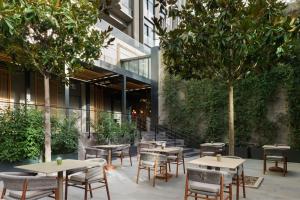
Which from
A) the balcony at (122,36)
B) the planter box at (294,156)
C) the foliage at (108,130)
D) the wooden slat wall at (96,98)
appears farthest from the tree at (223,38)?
the wooden slat wall at (96,98)

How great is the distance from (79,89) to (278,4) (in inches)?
428

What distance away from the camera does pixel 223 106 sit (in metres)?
12.1

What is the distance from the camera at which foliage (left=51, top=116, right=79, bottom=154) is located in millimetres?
7821

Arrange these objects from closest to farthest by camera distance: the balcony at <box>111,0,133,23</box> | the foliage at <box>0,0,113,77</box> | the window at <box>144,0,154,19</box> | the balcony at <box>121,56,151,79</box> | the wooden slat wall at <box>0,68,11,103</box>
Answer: the foliage at <box>0,0,113,77</box> < the wooden slat wall at <box>0,68,11,103</box> < the balcony at <box>121,56,151,79</box> < the balcony at <box>111,0,133,23</box> < the window at <box>144,0,154,19</box>

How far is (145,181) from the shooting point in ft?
19.9

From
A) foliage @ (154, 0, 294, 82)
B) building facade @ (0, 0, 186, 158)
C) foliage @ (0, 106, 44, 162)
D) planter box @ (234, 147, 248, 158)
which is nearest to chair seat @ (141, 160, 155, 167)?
foliage @ (154, 0, 294, 82)

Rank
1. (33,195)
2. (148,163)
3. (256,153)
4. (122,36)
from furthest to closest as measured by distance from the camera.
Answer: (122,36), (256,153), (148,163), (33,195)

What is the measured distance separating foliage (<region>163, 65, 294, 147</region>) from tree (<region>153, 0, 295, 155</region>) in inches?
162

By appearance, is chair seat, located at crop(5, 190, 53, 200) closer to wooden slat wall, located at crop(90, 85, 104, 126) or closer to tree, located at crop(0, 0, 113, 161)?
tree, located at crop(0, 0, 113, 161)

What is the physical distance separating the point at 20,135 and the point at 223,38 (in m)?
5.34

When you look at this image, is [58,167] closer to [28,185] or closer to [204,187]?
[28,185]

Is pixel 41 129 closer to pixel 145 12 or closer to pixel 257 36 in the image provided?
pixel 257 36

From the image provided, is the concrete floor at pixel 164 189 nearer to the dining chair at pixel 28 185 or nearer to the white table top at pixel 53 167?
the white table top at pixel 53 167

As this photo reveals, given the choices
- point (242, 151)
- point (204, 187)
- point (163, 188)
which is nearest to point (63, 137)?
point (163, 188)
